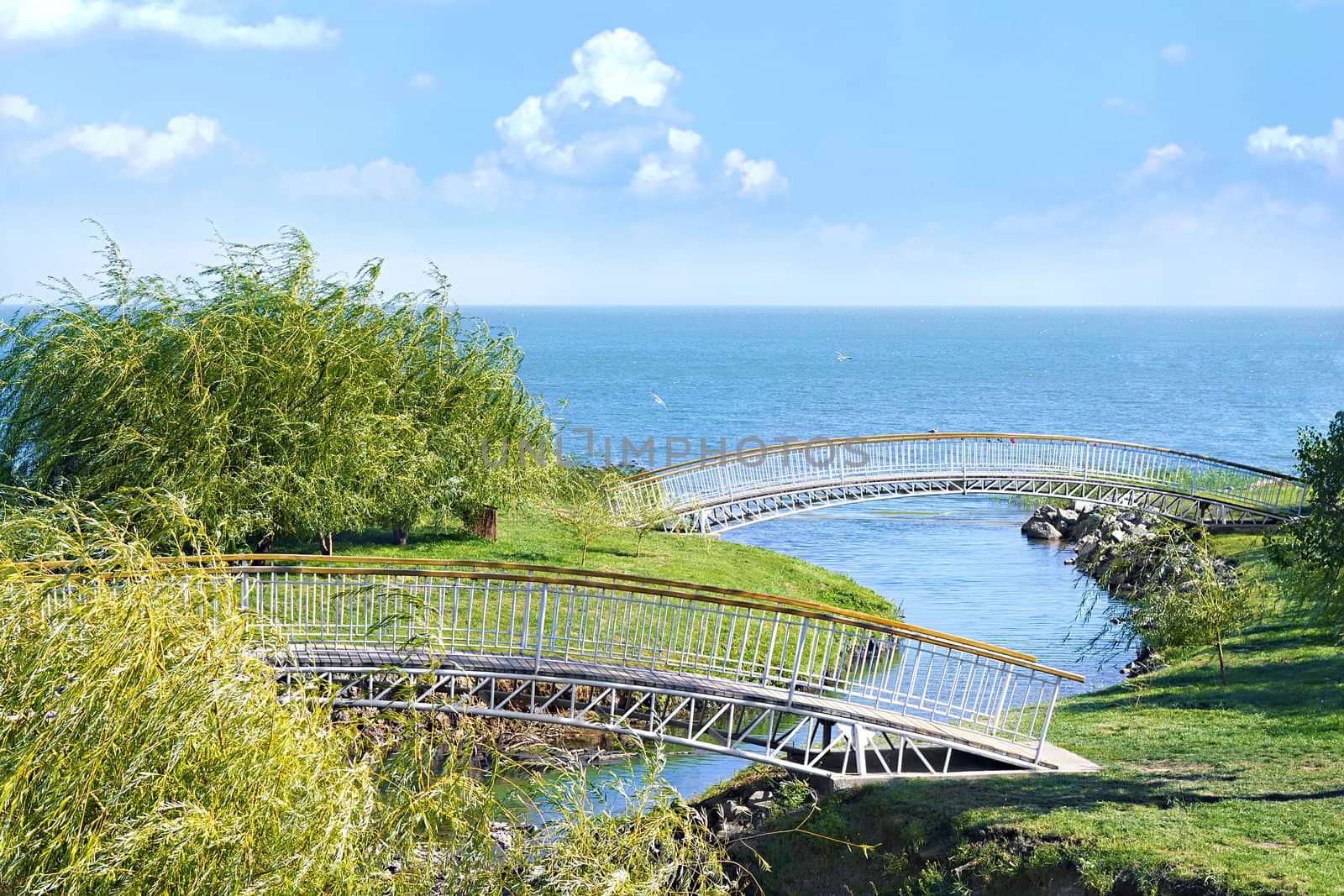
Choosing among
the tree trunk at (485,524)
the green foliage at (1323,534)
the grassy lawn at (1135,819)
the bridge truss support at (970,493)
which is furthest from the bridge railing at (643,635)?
the bridge truss support at (970,493)

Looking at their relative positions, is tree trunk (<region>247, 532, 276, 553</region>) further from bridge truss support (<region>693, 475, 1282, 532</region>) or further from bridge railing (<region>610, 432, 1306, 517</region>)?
bridge truss support (<region>693, 475, 1282, 532</region>)

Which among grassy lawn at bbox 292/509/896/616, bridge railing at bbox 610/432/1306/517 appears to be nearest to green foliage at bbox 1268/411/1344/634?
grassy lawn at bbox 292/509/896/616

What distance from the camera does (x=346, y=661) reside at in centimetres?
1606

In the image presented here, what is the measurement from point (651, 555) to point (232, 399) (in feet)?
37.9

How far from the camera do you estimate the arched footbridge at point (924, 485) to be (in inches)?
1358

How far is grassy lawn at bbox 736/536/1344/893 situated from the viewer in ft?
41.0

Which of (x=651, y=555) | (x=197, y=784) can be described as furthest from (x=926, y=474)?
(x=197, y=784)

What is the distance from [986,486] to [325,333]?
19.9 meters

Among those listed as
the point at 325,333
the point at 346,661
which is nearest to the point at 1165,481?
the point at 325,333

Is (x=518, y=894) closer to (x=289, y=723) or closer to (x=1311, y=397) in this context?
(x=289, y=723)

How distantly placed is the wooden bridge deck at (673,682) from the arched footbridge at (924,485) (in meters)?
16.6

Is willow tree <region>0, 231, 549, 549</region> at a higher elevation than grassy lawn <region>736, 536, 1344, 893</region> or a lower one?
higher

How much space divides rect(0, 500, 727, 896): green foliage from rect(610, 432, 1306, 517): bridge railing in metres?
22.8

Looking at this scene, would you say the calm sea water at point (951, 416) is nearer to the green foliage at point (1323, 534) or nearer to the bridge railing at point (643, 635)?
the bridge railing at point (643, 635)
